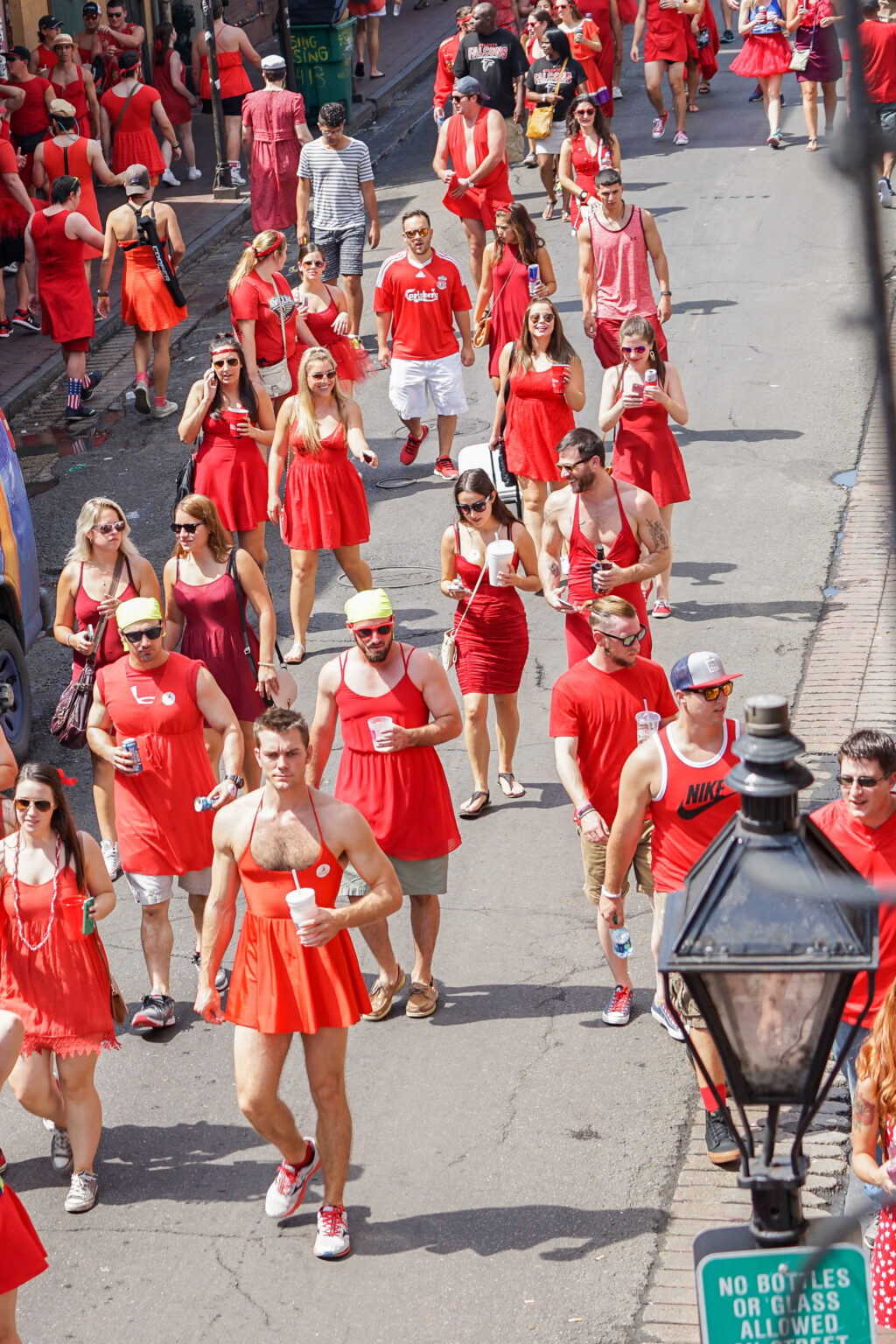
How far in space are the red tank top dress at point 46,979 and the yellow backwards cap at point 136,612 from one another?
1.49 m

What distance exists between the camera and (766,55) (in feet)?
64.6

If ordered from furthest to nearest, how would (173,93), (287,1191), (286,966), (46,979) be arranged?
(173,93), (46,979), (287,1191), (286,966)

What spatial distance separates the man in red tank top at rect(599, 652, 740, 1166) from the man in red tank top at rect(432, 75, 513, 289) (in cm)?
961

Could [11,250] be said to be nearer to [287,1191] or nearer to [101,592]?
[101,592]

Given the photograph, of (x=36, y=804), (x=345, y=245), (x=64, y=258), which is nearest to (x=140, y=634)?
(x=36, y=804)

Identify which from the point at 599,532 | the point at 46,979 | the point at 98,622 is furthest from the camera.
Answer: the point at 599,532

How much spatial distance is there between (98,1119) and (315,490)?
189 inches

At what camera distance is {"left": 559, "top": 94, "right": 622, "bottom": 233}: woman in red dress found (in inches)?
600

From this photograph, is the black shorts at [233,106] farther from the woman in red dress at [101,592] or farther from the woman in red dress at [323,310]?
the woman in red dress at [101,592]

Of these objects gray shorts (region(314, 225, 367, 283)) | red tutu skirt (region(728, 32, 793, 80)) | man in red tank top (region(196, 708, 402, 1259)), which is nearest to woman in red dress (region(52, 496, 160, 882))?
man in red tank top (region(196, 708, 402, 1259))

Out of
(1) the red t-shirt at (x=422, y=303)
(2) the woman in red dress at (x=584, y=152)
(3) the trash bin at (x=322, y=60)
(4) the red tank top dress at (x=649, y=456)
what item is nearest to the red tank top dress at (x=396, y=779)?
(4) the red tank top dress at (x=649, y=456)

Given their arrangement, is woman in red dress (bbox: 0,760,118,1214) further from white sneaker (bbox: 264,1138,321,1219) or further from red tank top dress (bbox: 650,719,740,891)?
red tank top dress (bbox: 650,719,740,891)

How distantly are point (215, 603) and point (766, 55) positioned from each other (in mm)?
13628

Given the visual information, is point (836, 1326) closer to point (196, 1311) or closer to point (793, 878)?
point (793, 878)
